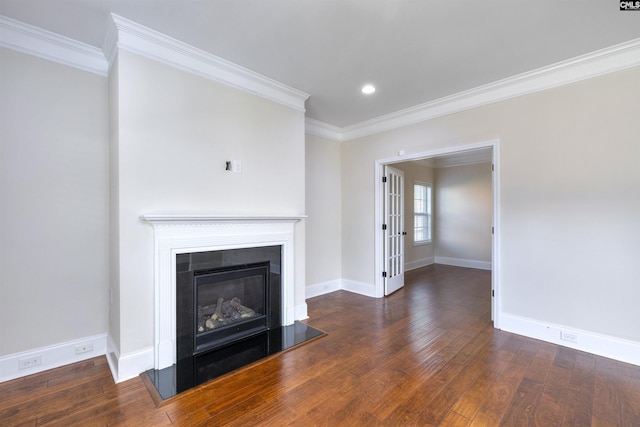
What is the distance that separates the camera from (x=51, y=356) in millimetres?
2383

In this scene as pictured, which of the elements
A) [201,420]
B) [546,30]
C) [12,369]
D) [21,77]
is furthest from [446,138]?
[12,369]

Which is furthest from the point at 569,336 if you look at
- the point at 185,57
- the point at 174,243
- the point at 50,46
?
the point at 50,46

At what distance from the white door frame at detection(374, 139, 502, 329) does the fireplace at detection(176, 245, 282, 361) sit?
1842mm

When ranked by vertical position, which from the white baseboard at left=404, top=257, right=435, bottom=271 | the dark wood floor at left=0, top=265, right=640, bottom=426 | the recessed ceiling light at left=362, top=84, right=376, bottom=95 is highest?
the recessed ceiling light at left=362, top=84, right=376, bottom=95

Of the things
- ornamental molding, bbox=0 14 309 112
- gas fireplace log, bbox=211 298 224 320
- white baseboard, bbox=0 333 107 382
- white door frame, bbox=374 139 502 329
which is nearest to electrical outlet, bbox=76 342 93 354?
white baseboard, bbox=0 333 107 382

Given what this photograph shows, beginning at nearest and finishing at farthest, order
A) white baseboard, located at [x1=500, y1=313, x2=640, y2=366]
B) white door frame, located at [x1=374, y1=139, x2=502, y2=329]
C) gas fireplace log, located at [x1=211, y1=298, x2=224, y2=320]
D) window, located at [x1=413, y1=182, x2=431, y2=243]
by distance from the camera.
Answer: white baseboard, located at [x1=500, y1=313, x2=640, y2=366], gas fireplace log, located at [x1=211, y1=298, x2=224, y2=320], white door frame, located at [x1=374, y1=139, x2=502, y2=329], window, located at [x1=413, y1=182, x2=431, y2=243]

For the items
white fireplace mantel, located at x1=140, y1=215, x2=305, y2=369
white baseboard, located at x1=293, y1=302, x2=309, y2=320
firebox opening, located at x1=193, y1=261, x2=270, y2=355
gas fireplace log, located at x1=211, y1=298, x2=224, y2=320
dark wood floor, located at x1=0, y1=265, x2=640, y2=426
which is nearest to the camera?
dark wood floor, located at x1=0, y1=265, x2=640, y2=426

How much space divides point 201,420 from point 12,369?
1.77 metres

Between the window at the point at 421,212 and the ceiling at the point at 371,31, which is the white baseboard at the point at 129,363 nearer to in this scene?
the ceiling at the point at 371,31

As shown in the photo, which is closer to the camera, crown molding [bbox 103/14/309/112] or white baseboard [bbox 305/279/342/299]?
crown molding [bbox 103/14/309/112]

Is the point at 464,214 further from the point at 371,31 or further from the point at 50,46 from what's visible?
the point at 50,46

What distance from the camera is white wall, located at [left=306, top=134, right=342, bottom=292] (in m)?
4.43

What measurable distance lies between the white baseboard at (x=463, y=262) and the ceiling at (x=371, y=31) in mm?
4826

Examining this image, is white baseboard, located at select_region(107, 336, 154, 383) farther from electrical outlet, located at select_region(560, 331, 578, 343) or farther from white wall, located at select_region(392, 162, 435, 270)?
white wall, located at select_region(392, 162, 435, 270)
